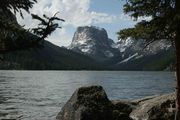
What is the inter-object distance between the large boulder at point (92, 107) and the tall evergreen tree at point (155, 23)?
9.78 meters

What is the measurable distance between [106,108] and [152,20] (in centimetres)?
1182

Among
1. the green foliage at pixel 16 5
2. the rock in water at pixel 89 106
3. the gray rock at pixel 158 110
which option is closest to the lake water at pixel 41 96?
the rock in water at pixel 89 106

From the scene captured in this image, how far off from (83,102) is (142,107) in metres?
4.96

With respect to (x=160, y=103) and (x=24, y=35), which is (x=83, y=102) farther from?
(x=24, y=35)

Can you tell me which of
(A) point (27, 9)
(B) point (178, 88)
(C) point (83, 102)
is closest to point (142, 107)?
(C) point (83, 102)

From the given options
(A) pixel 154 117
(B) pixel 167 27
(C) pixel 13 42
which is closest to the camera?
(C) pixel 13 42

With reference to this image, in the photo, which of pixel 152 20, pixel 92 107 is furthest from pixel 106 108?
pixel 152 20

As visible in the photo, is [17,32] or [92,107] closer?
[17,32]

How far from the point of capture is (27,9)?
11789mm

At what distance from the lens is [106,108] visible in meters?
32.3

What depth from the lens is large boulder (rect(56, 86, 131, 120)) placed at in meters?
31.4

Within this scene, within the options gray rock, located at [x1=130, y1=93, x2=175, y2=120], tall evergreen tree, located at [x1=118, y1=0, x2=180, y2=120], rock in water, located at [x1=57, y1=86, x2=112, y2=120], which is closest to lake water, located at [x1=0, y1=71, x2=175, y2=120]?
rock in water, located at [x1=57, y1=86, x2=112, y2=120]

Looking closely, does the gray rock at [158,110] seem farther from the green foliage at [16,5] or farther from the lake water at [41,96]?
the green foliage at [16,5]

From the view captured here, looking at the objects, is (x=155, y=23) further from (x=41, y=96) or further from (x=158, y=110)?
(x=41, y=96)
